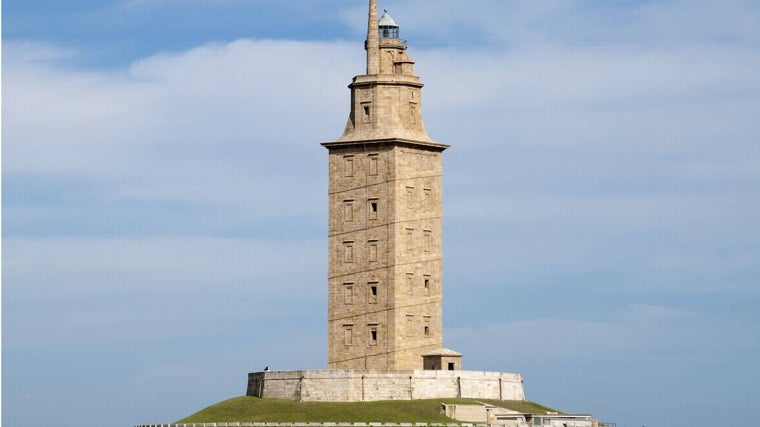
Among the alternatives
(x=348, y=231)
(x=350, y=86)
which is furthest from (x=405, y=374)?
(x=350, y=86)

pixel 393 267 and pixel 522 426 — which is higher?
pixel 393 267

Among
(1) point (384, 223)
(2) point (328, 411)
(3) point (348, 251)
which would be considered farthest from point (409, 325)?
(2) point (328, 411)

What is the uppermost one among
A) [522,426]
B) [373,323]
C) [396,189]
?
[396,189]

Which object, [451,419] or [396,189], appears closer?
[451,419]

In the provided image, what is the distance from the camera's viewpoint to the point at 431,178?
398 ft

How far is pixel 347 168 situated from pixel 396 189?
366 centimetres

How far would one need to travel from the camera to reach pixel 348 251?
120m

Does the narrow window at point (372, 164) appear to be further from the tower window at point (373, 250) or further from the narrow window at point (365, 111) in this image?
the tower window at point (373, 250)

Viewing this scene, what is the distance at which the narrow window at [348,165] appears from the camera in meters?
120

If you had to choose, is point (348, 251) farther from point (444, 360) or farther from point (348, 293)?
point (444, 360)

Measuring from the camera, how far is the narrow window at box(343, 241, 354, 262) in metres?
120

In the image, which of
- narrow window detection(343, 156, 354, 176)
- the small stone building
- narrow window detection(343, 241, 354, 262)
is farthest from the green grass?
narrow window detection(343, 156, 354, 176)

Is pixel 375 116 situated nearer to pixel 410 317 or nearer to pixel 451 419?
pixel 410 317

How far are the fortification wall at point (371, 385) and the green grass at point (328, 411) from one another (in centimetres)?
75
